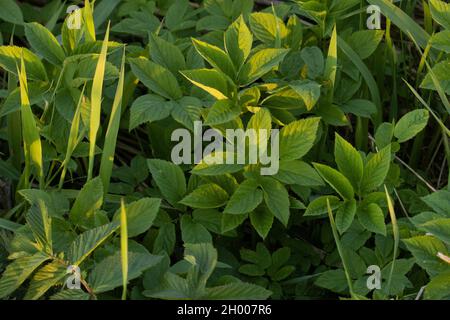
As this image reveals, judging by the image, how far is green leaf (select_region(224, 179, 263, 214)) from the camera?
1618mm

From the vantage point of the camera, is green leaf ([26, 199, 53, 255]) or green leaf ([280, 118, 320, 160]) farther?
green leaf ([280, 118, 320, 160])

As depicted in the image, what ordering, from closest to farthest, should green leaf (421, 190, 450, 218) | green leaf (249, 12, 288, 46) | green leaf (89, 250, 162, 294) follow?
green leaf (89, 250, 162, 294), green leaf (421, 190, 450, 218), green leaf (249, 12, 288, 46)

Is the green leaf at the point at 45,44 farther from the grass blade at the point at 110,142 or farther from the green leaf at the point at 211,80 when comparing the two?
the green leaf at the point at 211,80

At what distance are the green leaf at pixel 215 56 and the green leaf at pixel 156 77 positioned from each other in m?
0.09

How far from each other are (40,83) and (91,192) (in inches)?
13.3

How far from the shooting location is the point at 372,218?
1633 millimetres

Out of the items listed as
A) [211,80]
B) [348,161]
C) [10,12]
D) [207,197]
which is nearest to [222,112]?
[211,80]

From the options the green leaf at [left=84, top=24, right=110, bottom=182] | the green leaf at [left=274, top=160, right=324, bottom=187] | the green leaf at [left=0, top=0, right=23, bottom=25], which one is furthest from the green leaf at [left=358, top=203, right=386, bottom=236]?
the green leaf at [left=0, top=0, right=23, bottom=25]

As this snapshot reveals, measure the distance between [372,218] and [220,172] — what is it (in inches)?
12.7

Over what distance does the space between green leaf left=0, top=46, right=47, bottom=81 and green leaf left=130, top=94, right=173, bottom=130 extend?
9.6 inches

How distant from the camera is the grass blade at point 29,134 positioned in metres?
1.66

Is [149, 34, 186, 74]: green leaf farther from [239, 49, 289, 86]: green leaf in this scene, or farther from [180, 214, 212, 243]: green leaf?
[180, 214, 212, 243]: green leaf

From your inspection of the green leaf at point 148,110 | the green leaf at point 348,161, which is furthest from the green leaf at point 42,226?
the green leaf at point 348,161

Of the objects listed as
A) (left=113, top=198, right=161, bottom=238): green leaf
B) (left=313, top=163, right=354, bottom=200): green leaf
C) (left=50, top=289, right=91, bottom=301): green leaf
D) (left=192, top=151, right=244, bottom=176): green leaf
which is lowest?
(left=50, top=289, right=91, bottom=301): green leaf
